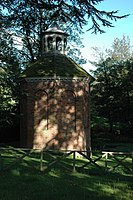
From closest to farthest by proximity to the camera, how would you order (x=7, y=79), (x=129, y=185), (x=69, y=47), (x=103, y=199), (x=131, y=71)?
(x=103, y=199)
(x=129, y=185)
(x=7, y=79)
(x=69, y=47)
(x=131, y=71)

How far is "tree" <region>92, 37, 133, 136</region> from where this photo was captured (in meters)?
45.6

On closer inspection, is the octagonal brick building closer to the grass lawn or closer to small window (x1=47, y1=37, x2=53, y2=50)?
small window (x1=47, y1=37, x2=53, y2=50)

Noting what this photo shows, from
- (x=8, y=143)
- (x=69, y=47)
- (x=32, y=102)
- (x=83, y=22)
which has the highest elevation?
(x=69, y=47)

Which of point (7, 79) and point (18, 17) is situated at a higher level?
point (18, 17)

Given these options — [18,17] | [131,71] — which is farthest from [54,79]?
[131,71]

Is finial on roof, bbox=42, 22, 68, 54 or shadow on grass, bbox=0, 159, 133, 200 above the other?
finial on roof, bbox=42, 22, 68, 54

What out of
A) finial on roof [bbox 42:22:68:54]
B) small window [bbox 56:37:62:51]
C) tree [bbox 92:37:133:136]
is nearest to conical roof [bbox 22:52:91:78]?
finial on roof [bbox 42:22:68:54]

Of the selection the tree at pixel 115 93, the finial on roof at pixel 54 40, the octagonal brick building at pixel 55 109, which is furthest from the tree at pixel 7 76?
the tree at pixel 115 93

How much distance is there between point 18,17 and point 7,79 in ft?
12.5

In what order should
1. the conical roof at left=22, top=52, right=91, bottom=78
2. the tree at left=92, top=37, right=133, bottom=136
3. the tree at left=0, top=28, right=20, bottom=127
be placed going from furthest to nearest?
the tree at left=92, top=37, right=133, bottom=136, the conical roof at left=22, top=52, right=91, bottom=78, the tree at left=0, top=28, right=20, bottom=127

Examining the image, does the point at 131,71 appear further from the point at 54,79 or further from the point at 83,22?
the point at 83,22

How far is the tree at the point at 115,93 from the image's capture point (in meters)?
45.6

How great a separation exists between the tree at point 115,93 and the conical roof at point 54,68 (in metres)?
17.9

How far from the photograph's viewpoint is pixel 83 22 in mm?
10133
